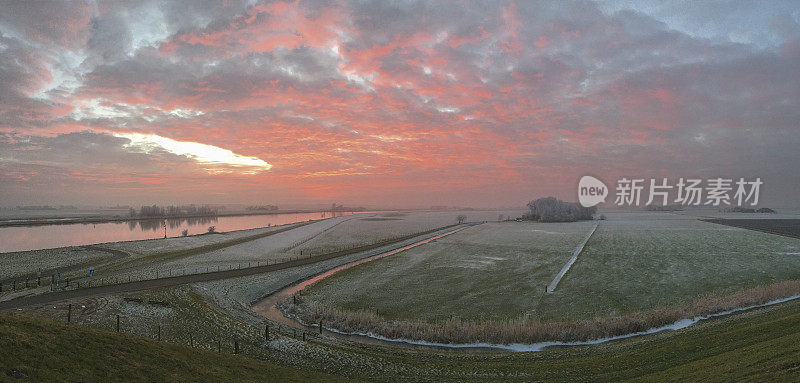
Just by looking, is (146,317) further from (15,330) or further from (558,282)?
(558,282)

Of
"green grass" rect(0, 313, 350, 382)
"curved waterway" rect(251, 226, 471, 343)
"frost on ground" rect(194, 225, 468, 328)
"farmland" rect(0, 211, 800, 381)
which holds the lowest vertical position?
"curved waterway" rect(251, 226, 471, 343)

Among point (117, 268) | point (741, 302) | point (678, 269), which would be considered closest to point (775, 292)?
point (741, 302)

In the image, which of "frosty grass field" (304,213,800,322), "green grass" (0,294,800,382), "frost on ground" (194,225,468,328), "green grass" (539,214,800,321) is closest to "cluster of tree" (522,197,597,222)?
"green grass" (539,214,800,321)

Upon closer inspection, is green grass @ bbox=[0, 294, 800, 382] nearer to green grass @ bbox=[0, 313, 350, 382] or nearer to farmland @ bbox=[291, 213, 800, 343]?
green grass @ bbox=[0, 313, 350, 382]

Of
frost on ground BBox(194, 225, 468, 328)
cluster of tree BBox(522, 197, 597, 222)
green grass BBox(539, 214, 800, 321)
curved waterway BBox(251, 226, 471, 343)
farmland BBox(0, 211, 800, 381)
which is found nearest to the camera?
farmland BBox(0, 211, 800, 381)

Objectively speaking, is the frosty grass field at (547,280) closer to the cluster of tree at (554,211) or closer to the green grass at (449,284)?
the green grass at (449,284)

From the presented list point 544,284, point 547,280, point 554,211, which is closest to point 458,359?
point 544,284

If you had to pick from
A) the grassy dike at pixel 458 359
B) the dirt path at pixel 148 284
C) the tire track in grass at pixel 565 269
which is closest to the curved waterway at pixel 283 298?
the dirt path at pixel 148 284
